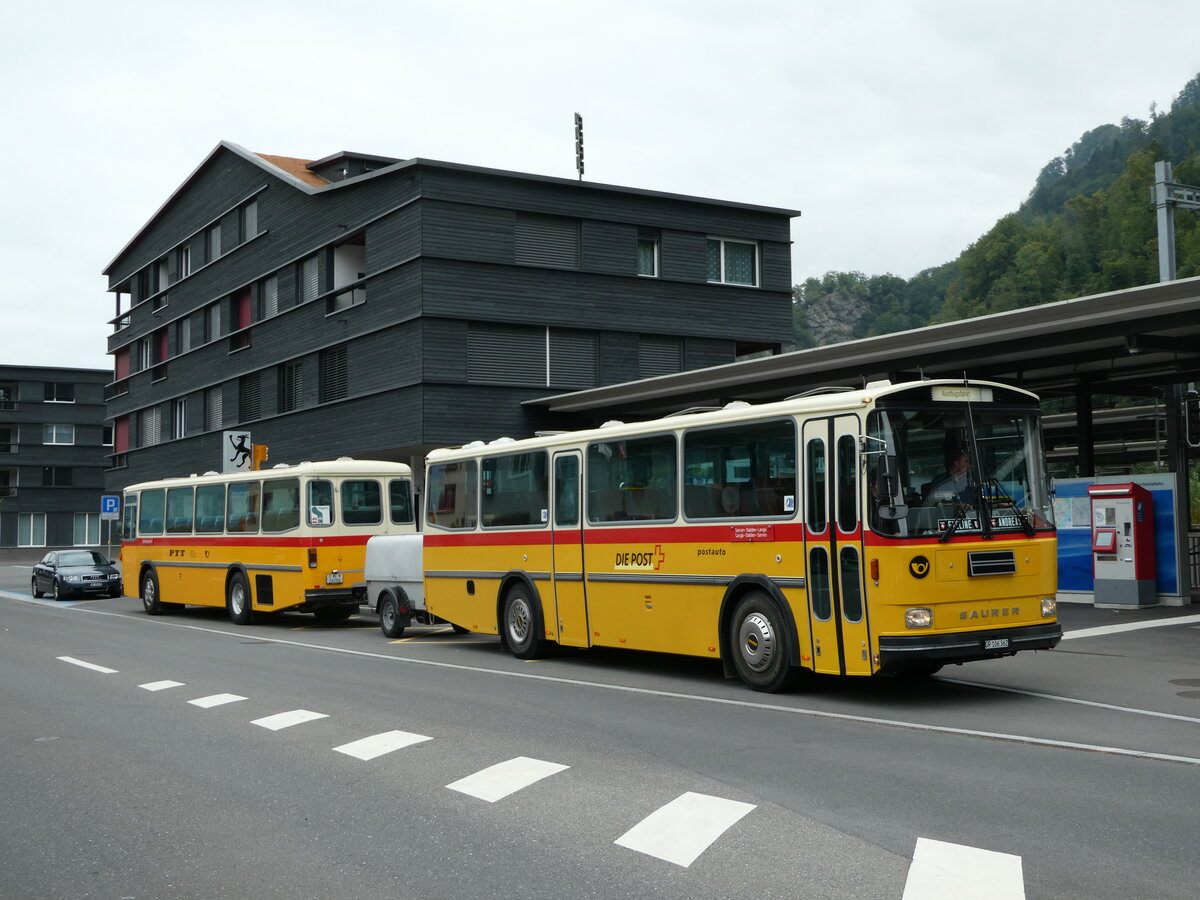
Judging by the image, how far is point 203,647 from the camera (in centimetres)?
1850

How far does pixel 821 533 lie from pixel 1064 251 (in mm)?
86894

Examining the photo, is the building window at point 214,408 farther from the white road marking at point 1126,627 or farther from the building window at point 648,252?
the white road marking at point 1126,627

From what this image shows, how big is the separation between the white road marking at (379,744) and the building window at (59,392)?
8542cm

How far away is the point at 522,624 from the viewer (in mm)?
16156

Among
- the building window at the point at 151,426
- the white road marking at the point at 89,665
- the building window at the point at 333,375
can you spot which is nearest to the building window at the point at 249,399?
the building window at the point at 333,375

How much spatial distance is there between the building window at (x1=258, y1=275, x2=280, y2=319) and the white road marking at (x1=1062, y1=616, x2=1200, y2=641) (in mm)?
32044

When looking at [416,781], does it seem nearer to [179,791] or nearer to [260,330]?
[179,791]

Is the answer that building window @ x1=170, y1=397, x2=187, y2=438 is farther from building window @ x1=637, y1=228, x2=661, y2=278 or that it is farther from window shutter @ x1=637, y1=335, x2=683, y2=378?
building window @ x1=637, y1=228, x2=661, y2=278

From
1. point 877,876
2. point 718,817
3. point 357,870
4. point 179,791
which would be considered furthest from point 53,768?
point 877,876

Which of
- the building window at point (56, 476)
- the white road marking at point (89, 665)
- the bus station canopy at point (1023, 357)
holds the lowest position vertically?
the white road marking at point (89, 665)

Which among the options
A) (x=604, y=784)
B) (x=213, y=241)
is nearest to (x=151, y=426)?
(x=213, y=241)

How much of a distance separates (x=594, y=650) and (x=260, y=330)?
3003 cm

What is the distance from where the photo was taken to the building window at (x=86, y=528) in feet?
283

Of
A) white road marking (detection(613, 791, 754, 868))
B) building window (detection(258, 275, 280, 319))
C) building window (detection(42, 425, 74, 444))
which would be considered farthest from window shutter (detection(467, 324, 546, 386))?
building window (detection(42, 425, 74, 444))
